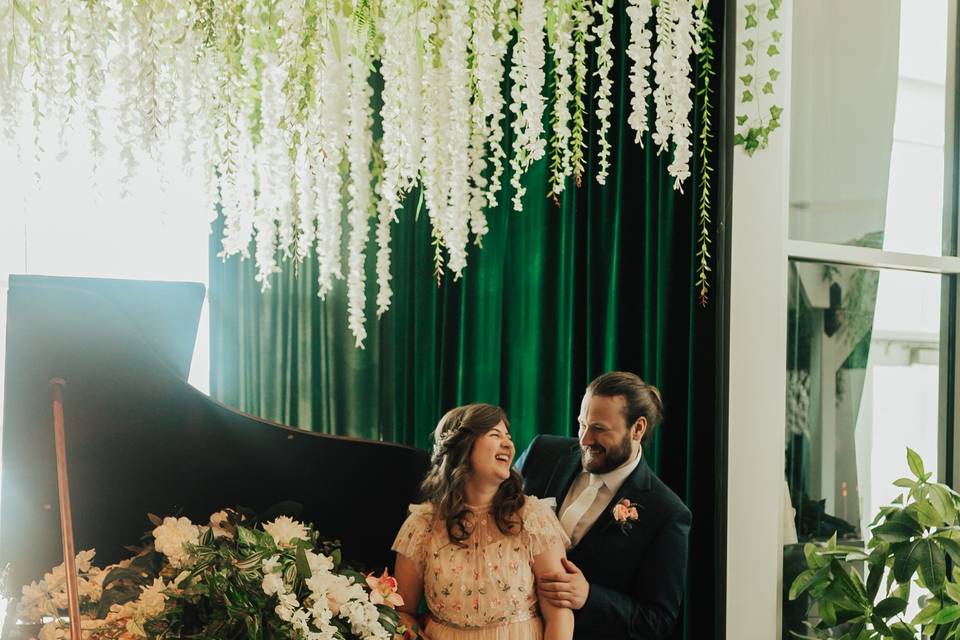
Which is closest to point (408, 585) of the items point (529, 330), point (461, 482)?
point (461, 482)

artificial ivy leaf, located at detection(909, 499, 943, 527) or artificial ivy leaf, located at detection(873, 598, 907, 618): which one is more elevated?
artificial ivy leaf, located at detection(909, 499, 943, 527)

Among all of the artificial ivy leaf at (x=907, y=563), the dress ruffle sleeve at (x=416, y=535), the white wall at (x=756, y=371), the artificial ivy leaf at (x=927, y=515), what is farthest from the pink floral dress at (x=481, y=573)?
the artificial ivy leaf at (x=927, y=515)

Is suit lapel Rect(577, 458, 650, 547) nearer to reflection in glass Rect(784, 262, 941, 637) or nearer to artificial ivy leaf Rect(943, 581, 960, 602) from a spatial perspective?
reflection in glass Rect(784, 262, 941, 637)

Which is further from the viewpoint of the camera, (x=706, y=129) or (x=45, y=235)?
(x=45, y=235)

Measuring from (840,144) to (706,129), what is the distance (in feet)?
2.12

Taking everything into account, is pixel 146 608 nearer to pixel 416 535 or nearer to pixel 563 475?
pixel 416 535

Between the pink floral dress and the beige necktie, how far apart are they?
108 millimetres

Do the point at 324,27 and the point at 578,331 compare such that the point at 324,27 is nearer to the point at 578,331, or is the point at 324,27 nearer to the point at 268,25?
the point at 268,25

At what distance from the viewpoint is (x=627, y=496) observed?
7.54 feet

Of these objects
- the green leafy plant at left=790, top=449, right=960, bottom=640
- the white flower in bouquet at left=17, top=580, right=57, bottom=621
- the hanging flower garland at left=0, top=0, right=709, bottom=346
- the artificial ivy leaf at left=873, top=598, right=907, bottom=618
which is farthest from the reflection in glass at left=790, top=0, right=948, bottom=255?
the white flower in bouquet at left=17, top=580, right=57, bottom=621

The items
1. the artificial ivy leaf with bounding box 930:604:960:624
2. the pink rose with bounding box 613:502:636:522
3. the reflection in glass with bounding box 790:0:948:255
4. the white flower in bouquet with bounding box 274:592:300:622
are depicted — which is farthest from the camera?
the reflection in glass with bounding box 790:0:948:255

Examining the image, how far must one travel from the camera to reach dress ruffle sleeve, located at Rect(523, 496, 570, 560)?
2.20 meters

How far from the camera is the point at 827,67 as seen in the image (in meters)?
2.81

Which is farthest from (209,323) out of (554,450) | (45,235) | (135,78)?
(554,450)
